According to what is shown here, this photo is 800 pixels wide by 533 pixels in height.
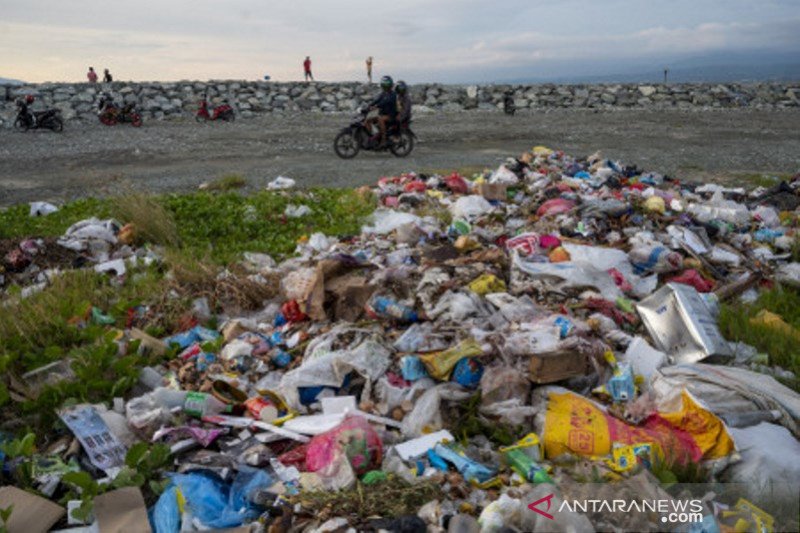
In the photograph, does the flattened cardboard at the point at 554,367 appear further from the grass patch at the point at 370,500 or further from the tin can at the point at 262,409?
the tin can at the point at 262,409

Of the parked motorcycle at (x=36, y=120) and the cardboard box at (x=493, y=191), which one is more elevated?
the parked motorcycle at (x=36, y=120)

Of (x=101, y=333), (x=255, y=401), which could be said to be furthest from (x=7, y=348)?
(x=255, y=401)

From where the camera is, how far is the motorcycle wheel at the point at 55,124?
54.2ft

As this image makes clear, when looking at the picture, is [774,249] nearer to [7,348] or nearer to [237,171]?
[7,348]

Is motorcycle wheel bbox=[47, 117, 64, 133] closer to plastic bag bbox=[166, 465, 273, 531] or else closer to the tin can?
the tin can

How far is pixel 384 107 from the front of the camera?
1168 centimetres

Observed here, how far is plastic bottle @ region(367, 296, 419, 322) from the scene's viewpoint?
4043mm

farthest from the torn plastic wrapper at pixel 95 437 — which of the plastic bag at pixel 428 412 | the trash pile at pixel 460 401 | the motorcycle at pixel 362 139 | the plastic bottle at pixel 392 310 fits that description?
the motorcycle at pixel 362 139

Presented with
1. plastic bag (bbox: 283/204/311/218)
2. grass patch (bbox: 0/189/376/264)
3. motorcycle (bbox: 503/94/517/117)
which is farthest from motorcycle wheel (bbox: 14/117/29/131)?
motorcycle (bbox: 503/94/517/117)

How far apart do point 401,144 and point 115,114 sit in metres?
10.4

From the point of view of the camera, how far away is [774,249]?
20.2 ft

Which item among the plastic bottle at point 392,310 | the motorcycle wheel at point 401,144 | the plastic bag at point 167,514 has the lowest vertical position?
the plastic bag at point 167,514

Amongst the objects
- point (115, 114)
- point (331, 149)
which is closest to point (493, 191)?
point (331, 149)

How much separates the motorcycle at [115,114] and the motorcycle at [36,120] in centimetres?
148
